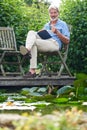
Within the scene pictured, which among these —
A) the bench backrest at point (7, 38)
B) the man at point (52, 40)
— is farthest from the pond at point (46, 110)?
the bench backrest at point (7, 38)

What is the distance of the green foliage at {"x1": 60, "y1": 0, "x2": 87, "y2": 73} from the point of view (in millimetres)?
9328

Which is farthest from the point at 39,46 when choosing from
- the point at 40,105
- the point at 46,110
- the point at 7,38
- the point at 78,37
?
the point at 46,110

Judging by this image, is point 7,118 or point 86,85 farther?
point 86,85

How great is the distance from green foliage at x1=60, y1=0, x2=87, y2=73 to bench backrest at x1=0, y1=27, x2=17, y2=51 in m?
1.22

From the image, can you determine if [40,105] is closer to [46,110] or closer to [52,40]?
[46,110]

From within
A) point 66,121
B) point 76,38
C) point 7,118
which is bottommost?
point 76,38

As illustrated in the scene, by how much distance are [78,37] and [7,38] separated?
4.41ft

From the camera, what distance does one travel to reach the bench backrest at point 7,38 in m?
8.69

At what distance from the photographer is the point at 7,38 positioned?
8.83m

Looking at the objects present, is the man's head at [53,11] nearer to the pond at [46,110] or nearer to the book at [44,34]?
the book at [44,34]

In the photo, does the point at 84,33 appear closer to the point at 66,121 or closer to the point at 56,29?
the point at 56,29

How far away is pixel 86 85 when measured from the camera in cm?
594

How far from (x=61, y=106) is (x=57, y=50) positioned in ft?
10.4

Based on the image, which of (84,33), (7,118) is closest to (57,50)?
(84,33)
